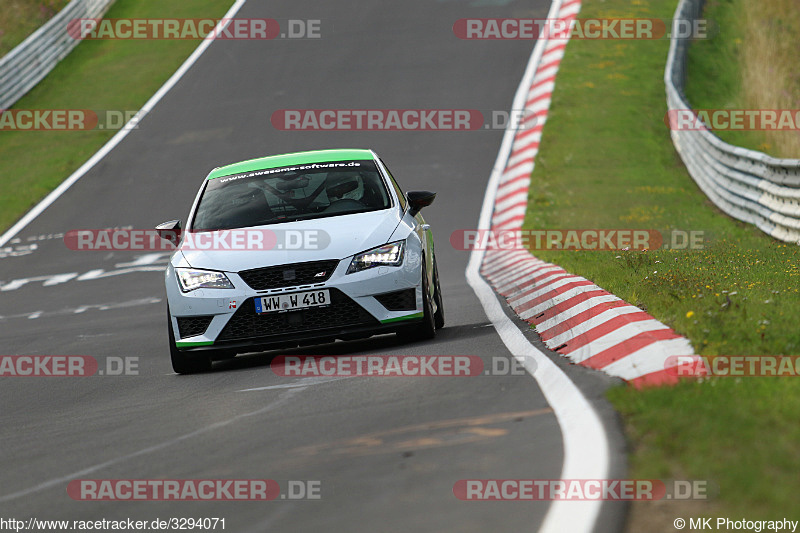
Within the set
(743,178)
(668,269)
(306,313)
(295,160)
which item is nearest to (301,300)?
(306,313)

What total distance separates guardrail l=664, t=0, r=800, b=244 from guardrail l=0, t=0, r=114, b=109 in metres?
14.3

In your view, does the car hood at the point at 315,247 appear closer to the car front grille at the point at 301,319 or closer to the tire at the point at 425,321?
the car front grille at the point at 301,319

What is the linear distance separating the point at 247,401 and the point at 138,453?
1.38m

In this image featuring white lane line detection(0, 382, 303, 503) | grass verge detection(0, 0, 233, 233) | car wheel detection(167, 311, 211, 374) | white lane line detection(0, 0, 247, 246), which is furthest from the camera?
grass verge detection(0, 0, 233, 233)

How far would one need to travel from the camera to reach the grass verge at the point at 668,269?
4.41m

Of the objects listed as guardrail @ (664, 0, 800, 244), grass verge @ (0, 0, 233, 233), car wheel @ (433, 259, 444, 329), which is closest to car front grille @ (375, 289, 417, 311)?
car wheel @ (433, 259, 444, 329)

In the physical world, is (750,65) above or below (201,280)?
above

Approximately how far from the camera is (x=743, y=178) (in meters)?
16.5

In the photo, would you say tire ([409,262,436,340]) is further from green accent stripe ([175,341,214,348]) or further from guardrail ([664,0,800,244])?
guardrail ([664,0,800,244])

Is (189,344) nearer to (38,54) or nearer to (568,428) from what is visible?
(568,428)

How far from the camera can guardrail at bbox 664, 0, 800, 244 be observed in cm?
1417

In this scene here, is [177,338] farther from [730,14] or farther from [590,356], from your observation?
[730,14]

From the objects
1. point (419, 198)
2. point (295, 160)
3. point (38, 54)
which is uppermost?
point (38, 54)

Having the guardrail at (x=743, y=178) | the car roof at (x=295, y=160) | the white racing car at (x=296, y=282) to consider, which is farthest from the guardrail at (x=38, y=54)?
the white racing car at (x=296, y=282)
